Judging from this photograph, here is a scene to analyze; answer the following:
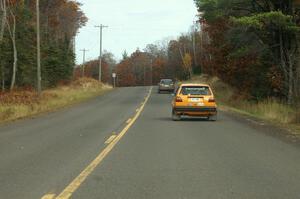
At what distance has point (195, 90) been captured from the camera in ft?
81.5

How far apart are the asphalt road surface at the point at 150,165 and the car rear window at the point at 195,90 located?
5808 millimetres

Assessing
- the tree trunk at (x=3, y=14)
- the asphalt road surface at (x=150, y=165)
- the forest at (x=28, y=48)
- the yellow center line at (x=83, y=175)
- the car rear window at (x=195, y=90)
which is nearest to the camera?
the yellow center line at (x=83, y=175)

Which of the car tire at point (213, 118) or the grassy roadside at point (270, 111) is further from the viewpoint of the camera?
the car tire at point (213, 118)

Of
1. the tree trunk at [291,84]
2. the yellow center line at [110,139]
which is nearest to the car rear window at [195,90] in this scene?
the yellow center line at [110,139]

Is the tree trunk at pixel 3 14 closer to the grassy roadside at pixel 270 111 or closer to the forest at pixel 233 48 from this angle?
the forest at pixel 233 48

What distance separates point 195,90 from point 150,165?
45.0ft

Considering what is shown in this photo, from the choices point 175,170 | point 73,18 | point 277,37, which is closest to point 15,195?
point 175,170

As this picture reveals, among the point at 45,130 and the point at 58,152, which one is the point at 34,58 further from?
the point at 58,152

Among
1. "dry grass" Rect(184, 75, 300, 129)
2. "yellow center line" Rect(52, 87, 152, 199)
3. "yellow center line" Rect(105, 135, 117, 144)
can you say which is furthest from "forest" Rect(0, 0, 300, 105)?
"yellow center line" Rect(52, 87, 152, 199)

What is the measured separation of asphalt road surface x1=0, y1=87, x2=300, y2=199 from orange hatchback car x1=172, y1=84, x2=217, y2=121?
537 centimetres

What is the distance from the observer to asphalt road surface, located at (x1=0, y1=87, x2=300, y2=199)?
863cm

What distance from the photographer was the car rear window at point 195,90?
2471 cm

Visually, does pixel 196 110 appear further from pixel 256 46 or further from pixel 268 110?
pixel 256 46

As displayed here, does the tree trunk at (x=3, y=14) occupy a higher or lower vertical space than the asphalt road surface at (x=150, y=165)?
higher
